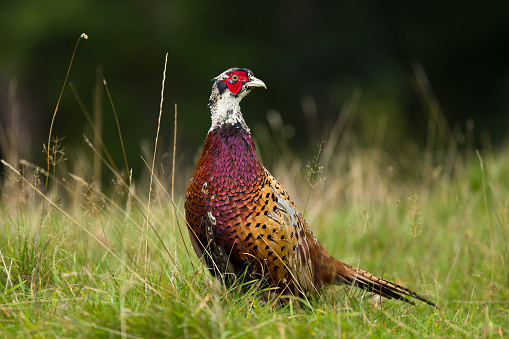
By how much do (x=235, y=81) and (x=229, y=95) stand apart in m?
0.07

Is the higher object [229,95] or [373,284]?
[229,95]

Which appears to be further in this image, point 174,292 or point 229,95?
point 229,95

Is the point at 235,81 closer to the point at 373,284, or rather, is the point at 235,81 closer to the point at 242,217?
the point at 242,217

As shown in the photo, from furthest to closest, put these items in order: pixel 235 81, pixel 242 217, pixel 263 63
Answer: pixel 263 63, pixel 235 81, pixel 242 217

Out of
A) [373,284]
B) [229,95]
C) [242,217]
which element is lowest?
[373,284]

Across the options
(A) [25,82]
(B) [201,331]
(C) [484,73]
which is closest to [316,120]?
(C) [484,73]

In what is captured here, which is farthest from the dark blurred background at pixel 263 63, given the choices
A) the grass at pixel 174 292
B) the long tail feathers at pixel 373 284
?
the long tail feathers at pixel 373 284

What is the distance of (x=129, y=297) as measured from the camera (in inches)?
92.7

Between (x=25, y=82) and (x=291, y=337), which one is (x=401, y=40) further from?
(x=291, y=337)

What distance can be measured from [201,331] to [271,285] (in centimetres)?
75

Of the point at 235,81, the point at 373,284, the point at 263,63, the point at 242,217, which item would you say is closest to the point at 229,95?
the point at 235,81

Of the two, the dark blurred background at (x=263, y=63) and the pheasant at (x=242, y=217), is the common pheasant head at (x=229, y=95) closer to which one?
the pheasant at (x=242, y=217)

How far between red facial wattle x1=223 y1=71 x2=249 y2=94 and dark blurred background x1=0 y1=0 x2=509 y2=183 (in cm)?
785

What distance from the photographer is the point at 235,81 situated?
9.21 feet
